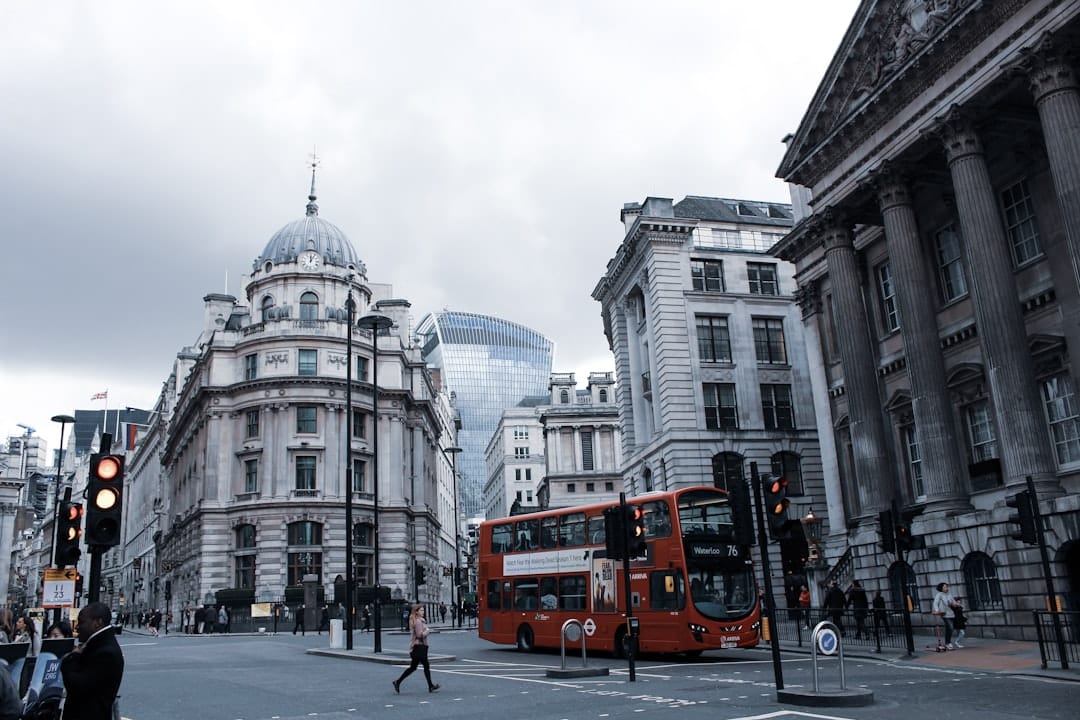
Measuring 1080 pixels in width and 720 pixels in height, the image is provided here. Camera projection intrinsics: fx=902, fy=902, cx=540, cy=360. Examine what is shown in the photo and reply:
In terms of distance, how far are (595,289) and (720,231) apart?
9750mm

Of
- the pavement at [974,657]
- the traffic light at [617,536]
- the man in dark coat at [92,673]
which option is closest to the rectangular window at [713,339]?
the pavement at [974,657]

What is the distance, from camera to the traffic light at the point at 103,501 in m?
10.8

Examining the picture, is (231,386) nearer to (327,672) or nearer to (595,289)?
(595,289)

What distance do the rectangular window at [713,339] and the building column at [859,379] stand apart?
14.8 meters

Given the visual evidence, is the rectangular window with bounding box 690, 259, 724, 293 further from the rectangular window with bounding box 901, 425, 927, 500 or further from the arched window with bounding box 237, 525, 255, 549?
the arched window with bounding box 237, 525, 255, 549

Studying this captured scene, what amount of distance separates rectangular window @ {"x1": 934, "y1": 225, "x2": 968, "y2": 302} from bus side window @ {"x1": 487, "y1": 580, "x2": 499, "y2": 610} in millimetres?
17155

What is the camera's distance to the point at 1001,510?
23.7 m

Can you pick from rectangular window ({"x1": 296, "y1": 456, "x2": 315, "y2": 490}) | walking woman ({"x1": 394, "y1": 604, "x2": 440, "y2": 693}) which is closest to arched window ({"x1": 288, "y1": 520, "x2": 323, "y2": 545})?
rectangular window ({"x1": 296, "y1": 456, "x2": 315, "y2": 490})


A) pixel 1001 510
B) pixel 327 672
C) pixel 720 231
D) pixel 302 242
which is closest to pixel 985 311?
pixel 1001 510

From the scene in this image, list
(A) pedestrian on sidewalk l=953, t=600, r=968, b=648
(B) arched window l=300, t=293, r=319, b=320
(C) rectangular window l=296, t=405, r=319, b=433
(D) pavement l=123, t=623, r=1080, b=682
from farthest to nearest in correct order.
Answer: (B) arched window l=300, t=293, r=319, b=320 → (C) rectangular window l=296, t=405, r=319, b=433 → (A) pedestrian on sidewalk l=953, t=600, r=968, b=648 → (D) pavement l=123, t=623, r=1080, b=682

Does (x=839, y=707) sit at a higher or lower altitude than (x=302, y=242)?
lower

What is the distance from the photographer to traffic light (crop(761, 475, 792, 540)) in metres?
14.2

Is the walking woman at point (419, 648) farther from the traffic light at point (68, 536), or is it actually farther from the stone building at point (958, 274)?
the stone building at point (958, 274)

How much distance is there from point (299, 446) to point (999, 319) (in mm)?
47085
